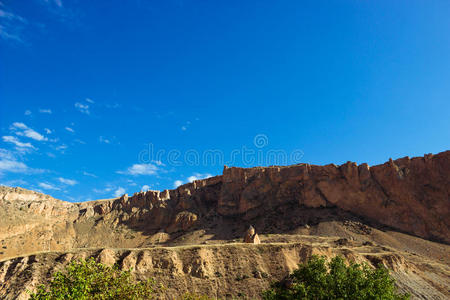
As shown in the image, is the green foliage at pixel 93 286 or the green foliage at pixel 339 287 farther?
the green foliage at pixel 339 287

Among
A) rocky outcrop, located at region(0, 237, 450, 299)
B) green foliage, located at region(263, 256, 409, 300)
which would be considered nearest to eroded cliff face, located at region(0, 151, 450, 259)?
rocky outcrop, located at region(0, 237, 450, 299)

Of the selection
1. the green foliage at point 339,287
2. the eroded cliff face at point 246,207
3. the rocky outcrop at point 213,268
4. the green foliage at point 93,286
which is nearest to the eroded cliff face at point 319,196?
the eroded cliff face at point 246,207

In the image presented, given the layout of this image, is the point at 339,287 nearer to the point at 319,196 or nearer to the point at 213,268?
the point at 213,268

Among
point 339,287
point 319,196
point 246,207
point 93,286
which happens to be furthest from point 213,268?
point 319,196

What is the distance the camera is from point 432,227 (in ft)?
255

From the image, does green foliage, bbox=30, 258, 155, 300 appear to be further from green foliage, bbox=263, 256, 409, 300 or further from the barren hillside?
the barren hillside

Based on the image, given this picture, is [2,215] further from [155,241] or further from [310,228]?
[310,228]

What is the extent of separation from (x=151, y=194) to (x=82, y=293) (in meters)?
109

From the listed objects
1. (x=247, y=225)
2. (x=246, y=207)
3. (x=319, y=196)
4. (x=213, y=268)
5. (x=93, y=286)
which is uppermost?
(x=319, y=196)

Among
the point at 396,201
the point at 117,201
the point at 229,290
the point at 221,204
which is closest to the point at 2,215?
the point at 117,201

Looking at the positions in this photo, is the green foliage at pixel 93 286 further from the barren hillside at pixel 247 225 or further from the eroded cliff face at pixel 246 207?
the eroded cliff face at pixel 246 207

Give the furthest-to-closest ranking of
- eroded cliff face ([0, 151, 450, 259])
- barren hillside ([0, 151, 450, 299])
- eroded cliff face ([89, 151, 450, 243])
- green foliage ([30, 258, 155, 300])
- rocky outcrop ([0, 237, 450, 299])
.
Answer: eroded cliff face ([0, 151, 450, 259]) → eroded cliff face ([89, 151, 450, 243]) → barren hillside ([0, 151, 450, 299]) → rocky outcrop ([0, 237, 450, 299]) → green foliage ([30, 258, 155, 300])

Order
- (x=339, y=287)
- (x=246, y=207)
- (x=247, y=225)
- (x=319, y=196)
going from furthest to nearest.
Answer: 1. (x=246, y=207)
2. (x=247, y=225)
3. (x=319, y=196)
4. (x=339, y=287)

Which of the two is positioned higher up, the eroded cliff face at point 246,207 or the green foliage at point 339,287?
the eroded cliff face at point 246,207
